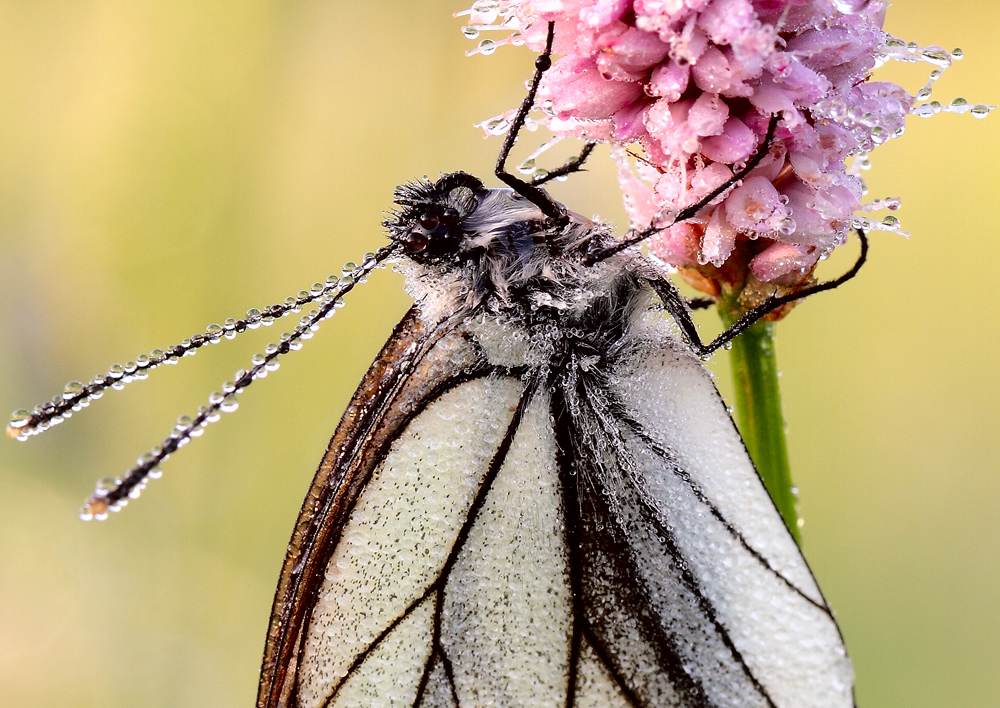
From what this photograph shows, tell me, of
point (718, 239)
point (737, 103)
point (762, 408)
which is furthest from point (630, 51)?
point (762, 408)

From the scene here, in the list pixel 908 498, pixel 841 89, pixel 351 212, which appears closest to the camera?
pixel 841 89

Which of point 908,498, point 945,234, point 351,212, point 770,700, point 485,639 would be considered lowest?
point 770,700

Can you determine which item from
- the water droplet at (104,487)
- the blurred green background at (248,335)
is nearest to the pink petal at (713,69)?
the water droplet at (104,487)

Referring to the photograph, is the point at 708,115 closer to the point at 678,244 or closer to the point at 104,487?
the point at 678,244

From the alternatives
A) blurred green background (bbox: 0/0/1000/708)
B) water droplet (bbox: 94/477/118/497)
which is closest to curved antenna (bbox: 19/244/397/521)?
water droplet (bbox: 94/477/118/497)

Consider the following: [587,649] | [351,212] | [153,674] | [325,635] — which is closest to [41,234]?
[351,212]

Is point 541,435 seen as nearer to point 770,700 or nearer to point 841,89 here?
point 770,700

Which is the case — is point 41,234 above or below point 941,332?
above
